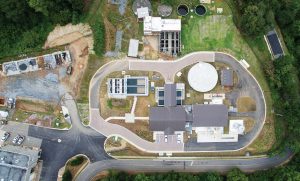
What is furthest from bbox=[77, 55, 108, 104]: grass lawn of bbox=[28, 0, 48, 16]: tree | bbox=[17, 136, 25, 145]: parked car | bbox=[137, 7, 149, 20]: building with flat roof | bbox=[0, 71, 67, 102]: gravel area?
bbox=[17, 136, 25, 145]: parked car

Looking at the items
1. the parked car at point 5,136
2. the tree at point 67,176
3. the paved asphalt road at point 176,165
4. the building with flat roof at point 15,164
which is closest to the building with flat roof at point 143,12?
the paved asphalt road at point 176,165

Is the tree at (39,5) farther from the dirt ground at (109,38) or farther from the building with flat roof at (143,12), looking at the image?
the building with flat roof at (143,12)

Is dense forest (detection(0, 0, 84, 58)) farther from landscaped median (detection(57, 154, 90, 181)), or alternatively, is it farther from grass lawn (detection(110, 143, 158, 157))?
grass lawn (detection(110, 143, 158, 157))

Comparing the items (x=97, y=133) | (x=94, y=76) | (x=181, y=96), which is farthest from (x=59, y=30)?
(x=181, y=96)

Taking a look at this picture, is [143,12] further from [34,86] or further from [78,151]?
[78,151]

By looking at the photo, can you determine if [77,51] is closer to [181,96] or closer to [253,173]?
[181,96]

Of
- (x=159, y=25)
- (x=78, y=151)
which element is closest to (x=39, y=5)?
(x=159, y=25)
